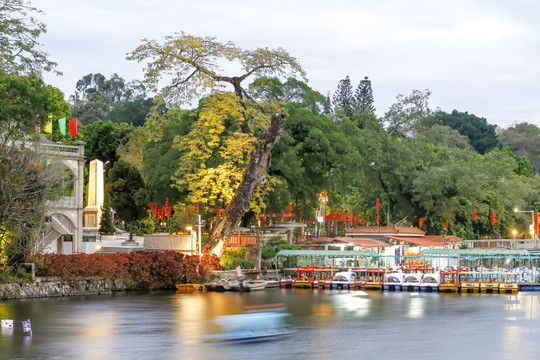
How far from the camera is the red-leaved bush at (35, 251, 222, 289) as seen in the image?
40.8m

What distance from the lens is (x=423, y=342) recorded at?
26.4m

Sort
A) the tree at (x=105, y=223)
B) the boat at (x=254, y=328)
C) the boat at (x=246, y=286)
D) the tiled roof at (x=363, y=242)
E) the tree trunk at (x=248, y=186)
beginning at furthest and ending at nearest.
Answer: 1. the tree at (x=105, y=223)
2. the tiled roof at (x=363, y=242)
3. the tree trunk at (x=248, y=186)
4. the boat at (x=246, y=286)
5. the boat at (x=254, y=328)

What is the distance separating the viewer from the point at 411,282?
49.6 meters

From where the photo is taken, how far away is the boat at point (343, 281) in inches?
1973

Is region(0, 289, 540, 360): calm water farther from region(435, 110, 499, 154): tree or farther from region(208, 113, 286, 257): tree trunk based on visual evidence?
region(435, 110, 499, 154): tree

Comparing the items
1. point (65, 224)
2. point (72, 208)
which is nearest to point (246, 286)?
point (72, 208)

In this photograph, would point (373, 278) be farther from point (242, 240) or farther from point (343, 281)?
point (242, 240)

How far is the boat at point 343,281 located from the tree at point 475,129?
87.8 m

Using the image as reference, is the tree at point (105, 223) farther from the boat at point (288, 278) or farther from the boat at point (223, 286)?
the boat at point (223, 286)

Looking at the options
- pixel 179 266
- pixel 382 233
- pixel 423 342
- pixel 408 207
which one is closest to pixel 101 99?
pixel 408 207

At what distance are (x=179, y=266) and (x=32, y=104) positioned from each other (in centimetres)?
1566

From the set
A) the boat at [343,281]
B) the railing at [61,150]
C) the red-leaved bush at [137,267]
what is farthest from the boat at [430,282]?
the railing at [61,150]

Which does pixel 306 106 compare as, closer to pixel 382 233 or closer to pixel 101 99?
pixel 382 233

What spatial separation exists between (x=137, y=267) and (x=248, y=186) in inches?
361
